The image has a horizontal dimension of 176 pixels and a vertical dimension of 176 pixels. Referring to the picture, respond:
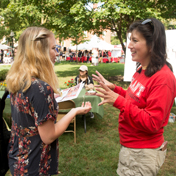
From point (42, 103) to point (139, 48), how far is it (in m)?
0.89

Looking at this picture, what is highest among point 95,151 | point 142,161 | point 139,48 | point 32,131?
point 139,48

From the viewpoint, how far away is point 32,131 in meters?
1.22

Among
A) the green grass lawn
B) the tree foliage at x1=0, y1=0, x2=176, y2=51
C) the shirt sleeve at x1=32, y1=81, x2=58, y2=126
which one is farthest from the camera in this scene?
the tree foliage at x1=0, y1=0, x2=176, y2=51

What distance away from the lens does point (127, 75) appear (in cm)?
682

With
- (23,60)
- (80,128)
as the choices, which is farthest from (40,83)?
(80,128)

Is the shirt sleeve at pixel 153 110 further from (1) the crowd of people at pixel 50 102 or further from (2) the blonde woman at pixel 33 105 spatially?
(2) the blonde woman at pixel 33 105

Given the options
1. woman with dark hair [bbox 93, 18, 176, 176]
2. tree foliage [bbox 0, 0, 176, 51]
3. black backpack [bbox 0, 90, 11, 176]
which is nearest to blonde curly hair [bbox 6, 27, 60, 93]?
black backpack [bbox 0, 90, 11, 176]

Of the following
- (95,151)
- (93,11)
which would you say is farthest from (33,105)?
(93,11)

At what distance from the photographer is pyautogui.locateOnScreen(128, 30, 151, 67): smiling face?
4.64 feet

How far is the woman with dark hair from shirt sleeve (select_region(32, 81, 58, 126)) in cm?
45

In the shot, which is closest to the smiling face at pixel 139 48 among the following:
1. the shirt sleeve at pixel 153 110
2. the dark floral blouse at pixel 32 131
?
the shirt sleeve at pixel 153 110

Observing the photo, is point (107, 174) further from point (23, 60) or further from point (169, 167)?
point (23, 60)

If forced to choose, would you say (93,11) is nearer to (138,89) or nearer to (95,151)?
(95,151)

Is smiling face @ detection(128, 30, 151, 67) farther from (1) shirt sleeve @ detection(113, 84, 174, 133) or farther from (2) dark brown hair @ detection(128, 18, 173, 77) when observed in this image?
(1) shirt sleeve @ detection(113, 84, 174, 133)
